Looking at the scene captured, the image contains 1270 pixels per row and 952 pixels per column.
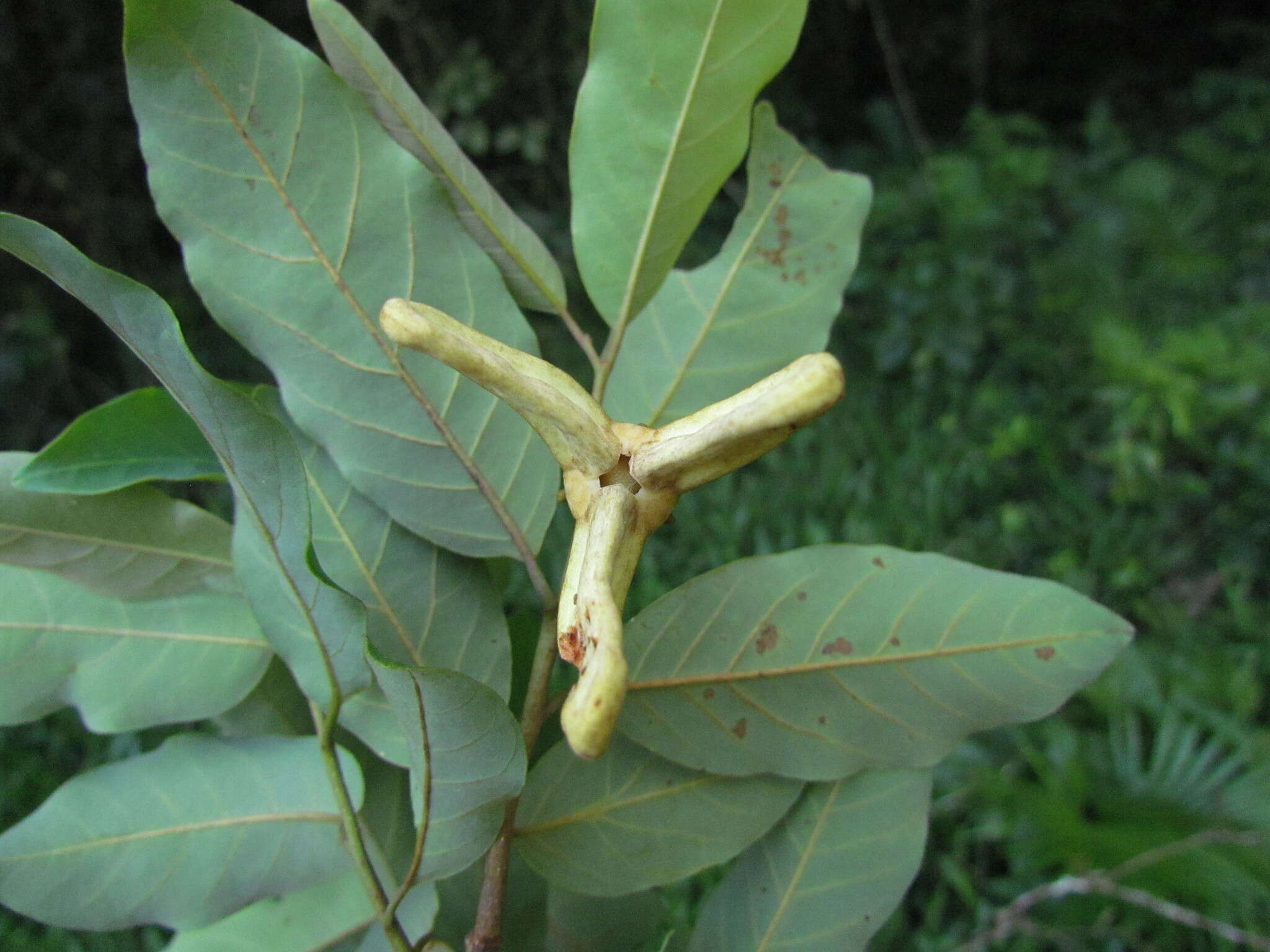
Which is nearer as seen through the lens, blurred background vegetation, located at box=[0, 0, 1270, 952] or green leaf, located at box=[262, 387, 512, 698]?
green leaf, located at box=[262, 387, 512, 698]

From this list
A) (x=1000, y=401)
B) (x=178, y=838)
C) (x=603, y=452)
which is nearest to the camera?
(x=603, y=452)

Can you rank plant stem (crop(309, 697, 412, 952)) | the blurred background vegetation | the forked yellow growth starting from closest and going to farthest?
the forked yellow growth
plant stem (crop(309, 697, 412, 952))
the blurred background vegetation

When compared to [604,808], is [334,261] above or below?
above

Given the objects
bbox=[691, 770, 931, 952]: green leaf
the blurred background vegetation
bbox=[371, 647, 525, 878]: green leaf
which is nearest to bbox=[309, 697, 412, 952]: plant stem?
bbox=[371, 647, 525, 878]: green leaf

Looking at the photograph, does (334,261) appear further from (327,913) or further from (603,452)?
(327,913)

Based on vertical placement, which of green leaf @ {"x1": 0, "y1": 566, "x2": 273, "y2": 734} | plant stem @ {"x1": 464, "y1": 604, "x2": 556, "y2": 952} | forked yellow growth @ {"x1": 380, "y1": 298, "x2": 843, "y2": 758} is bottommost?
plant stem @ {"x1": 464, "y1": 604, "x2": 556, "y2": 952}

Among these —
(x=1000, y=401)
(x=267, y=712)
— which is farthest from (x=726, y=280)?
(x=1000, y=401)

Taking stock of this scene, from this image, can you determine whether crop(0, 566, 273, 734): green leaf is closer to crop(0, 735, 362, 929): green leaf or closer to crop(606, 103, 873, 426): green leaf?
crop(0, 735, 362, 929): green leaf

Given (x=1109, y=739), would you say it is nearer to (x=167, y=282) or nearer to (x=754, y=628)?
(x=754, y=628)
